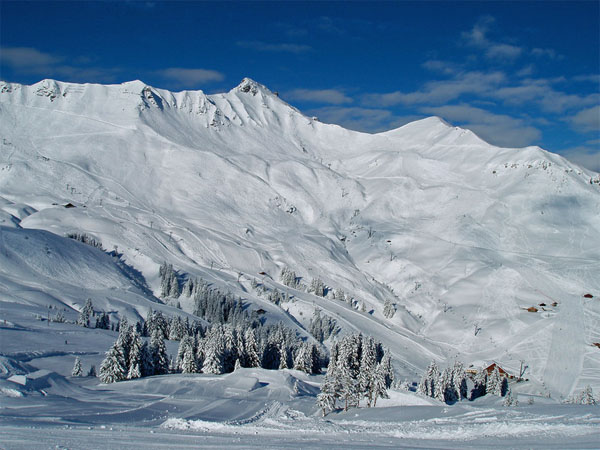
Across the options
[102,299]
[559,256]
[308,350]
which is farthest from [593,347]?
[102,299]

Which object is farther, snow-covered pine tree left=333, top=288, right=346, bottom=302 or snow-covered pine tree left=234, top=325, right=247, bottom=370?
snow-covered pine tree left=333, top=288, right=346, bottom=302

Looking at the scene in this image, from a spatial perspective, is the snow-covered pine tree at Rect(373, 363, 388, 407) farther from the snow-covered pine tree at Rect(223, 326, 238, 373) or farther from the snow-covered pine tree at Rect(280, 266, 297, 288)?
the snow-covered pine tree at Rect(280, 266, 297, 288)

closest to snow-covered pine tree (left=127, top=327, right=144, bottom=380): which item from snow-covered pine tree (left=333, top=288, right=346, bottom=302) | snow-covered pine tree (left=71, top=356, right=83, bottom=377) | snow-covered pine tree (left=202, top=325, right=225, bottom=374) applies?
snow-covered pine tree (left=71, top=356, right=83, bottom=377)

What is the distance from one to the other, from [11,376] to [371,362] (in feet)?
112

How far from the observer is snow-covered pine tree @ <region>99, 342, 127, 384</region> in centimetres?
5753

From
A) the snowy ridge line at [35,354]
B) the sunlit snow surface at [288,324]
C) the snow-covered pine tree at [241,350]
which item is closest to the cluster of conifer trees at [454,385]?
the sunlit snow surface at [288,324]

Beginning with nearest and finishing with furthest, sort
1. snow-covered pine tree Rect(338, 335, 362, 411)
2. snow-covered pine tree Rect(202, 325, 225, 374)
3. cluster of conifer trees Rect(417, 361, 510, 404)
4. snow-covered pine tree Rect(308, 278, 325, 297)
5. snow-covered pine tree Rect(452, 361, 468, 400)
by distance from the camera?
1. snow-covered pine tree Rect(338, 335, 362, 411)
2. snow-covered pine tree Rect(202, 325, 225, 374)
3. cluster of conifer trees Rect(417, 361, 510, 404)
4. snow-covered pine tree Rect(452, 361, 468, 400)
5. snow-covered pine tree Rect(308, 278, 325, 297)

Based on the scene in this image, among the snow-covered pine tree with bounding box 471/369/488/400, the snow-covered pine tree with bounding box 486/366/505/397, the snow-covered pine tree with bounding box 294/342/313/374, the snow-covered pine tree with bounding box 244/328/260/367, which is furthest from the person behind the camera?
the snow-covered pine tree with bounding box 486/366/505/397

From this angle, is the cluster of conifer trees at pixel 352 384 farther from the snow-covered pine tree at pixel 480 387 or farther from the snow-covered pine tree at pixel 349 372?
the snow-covered pine tree at pixel 480 387

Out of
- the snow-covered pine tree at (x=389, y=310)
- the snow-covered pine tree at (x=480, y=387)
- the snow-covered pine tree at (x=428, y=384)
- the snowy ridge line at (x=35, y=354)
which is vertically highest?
the snow-covered pine tree at (x=389, y=310)

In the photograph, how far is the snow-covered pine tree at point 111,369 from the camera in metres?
57.5

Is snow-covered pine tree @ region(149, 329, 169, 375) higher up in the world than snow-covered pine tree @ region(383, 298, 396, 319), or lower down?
lower down

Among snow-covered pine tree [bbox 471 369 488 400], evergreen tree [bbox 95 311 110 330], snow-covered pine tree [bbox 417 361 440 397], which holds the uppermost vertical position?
evergreen tree [bbox 95 311 110 330]

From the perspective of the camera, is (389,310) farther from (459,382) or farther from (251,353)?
(251,353)
